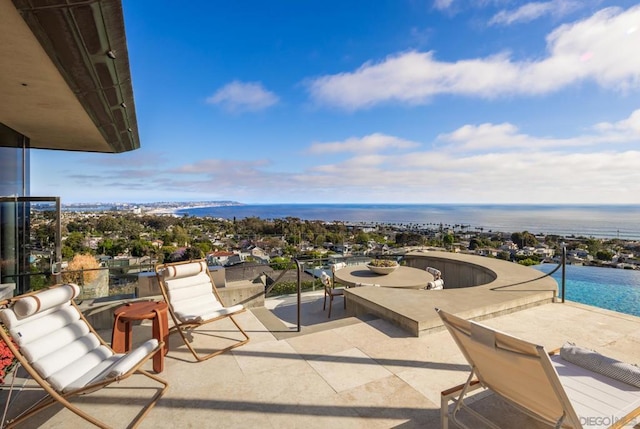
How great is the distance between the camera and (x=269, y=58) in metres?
12.5

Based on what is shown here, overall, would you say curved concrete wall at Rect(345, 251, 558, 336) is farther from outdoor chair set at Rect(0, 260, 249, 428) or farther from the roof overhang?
the roof overhang

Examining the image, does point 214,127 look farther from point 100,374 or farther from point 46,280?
point 100,374

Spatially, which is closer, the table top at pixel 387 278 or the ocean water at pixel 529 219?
the table top at pixel 387 278

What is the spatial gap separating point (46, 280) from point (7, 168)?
6.69 feet

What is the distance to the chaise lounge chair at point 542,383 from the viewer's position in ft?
5.13

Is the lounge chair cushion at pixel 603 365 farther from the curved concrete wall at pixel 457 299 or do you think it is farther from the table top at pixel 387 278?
the table top at pixel 387 278

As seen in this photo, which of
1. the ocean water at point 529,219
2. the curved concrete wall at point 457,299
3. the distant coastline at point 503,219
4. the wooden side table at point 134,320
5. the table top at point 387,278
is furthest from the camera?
the ocean water at point 529,219

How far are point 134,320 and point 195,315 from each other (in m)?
0.59

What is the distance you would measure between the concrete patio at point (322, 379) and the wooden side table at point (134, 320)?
8.2 inches

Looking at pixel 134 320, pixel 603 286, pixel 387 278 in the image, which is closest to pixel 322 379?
pixel 134 320

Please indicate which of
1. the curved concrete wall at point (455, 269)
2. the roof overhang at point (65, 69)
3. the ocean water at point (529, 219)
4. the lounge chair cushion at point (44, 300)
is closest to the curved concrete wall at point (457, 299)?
the curved concrete wall at point (455, 269)

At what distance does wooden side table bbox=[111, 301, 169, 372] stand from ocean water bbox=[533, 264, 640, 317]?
642 cm

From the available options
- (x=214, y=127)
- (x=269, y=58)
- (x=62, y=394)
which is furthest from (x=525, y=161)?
(x=62, y=394)

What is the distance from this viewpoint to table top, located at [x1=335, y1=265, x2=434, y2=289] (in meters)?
5.58
